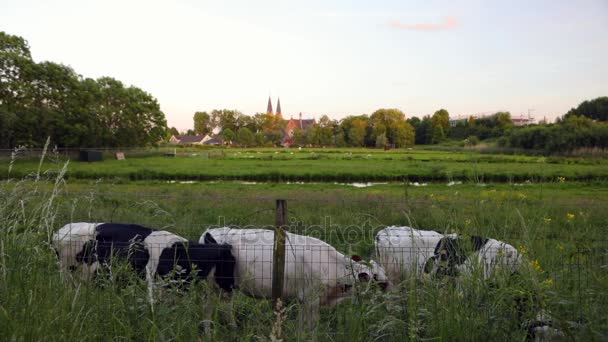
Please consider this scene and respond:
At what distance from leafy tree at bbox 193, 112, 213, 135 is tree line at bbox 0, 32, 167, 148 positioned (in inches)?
3633

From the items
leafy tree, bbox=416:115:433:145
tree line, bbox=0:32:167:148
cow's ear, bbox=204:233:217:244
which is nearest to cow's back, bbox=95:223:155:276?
cow's ear, bbox=204:233:217:244

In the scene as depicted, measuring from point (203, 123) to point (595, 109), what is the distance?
358 feet

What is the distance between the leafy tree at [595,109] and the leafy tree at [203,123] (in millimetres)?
103519

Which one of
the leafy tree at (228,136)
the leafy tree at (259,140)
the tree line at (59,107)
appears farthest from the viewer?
the leafy tree at (228,136)

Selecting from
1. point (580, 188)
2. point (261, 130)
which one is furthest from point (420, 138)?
point (580, 188)

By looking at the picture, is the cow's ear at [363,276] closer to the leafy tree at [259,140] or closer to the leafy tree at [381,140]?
the leafy tree at [381,140]

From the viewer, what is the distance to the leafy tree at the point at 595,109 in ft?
259

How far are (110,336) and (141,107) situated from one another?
52.0 metres

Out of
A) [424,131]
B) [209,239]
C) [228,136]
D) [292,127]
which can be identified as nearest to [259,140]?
[228,136]

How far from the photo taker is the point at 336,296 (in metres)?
4.25

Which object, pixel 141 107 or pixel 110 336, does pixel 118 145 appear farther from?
pixel 110 336

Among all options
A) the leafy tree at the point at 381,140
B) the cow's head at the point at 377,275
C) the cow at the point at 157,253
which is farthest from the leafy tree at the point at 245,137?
the cow's head at the point at 377,275

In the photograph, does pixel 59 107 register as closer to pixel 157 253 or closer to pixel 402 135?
pixel 157 253

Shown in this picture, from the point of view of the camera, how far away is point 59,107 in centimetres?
3753
